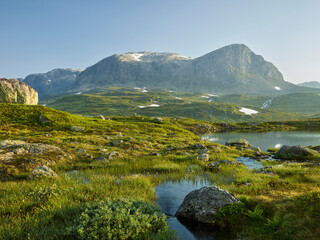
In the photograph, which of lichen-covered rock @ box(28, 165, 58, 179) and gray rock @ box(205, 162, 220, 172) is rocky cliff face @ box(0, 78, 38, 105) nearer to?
lichen-covered rock @ box(28, 165, 58, 179)

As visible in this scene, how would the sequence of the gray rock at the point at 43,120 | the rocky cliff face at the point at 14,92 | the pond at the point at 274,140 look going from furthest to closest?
the pond at the point at 274,140 → the rocky cliff face at the point at 14,92 → the gray rock at the point at 43,120

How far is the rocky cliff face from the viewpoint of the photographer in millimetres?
47312

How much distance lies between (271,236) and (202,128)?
100391 millimetres

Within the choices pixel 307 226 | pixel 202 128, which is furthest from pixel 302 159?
pixel 202 128

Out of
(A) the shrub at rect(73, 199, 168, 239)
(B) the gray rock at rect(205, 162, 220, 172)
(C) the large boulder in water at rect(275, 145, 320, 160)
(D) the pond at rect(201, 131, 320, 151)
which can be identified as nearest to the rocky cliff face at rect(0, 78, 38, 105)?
(B) the gray rock at rect(205, 162, 220, 172)

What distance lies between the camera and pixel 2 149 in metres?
19.3

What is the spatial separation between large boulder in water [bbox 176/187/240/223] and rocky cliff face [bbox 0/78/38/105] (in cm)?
5653

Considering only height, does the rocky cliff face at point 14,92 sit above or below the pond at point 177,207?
above

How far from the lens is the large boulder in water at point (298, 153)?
82.4ft

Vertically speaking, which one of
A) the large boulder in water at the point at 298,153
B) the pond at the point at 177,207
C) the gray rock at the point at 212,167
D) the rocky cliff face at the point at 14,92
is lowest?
the large boulder in water at the point at 298,153

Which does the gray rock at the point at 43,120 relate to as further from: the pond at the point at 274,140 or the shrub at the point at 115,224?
the pond at the point at 274,140

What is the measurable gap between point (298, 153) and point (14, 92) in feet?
206

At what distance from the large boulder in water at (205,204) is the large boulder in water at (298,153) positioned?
73.2 feet

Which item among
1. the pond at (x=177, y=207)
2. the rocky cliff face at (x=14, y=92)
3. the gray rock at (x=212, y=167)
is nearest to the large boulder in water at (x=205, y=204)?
the pond at (x=177, y=207)
